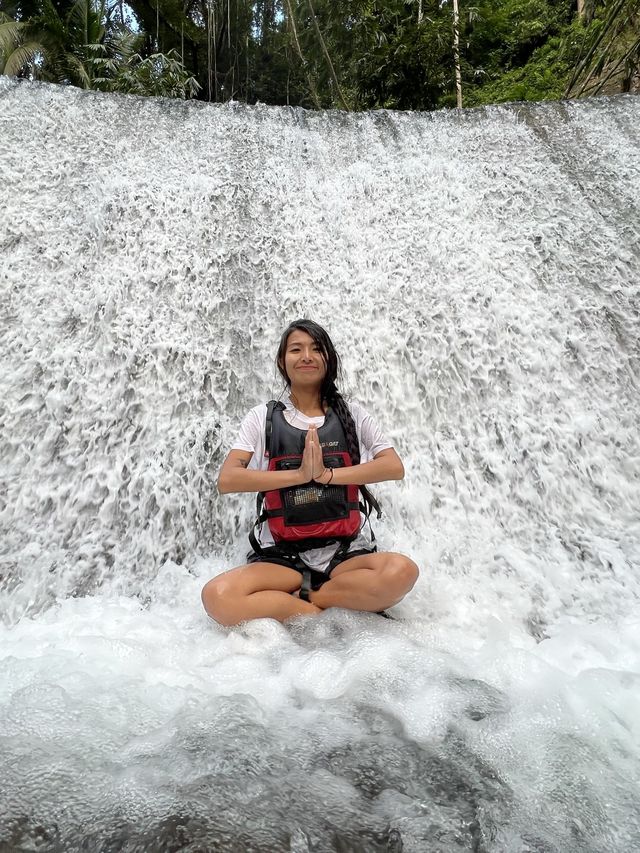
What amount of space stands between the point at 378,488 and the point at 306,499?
3.05 feet

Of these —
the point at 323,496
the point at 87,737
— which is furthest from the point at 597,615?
the point at 87,737

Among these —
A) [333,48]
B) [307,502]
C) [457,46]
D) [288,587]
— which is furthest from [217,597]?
[333,48]

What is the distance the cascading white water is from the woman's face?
93cm

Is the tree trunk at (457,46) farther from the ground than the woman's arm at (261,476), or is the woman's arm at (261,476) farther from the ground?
the tree trunk at (457,46)

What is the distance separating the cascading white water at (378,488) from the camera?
1353mm

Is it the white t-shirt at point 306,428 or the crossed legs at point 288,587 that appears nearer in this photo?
the crossed legs at point 288,587

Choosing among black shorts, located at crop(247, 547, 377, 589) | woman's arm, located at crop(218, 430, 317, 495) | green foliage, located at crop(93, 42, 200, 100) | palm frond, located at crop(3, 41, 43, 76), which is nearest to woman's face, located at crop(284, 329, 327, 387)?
woman's arm, located at crop(218, 430, 317, 495)

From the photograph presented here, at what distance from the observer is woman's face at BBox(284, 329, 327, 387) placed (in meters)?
2.26

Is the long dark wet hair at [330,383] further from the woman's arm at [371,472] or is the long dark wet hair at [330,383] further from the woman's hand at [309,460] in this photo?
the woman's hand at [309,460]

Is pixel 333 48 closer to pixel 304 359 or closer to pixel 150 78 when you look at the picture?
pixel 150 78

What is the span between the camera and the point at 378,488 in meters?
3.02

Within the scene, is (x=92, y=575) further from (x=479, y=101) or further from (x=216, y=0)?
(x=479, y=101)

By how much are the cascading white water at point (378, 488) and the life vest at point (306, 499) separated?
0.33 metres

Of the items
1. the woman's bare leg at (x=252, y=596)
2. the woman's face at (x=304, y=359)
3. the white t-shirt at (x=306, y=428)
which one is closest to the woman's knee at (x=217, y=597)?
the woman's bare leg at (x=252, y=596)
